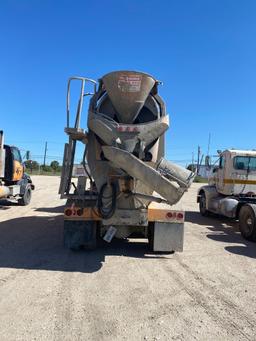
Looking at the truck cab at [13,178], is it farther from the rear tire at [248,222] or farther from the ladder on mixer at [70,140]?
the rear tire at [248,222]

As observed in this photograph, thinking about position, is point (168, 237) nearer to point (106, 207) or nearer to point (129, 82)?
point (106, 207)

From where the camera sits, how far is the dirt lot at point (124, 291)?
4.30 meters

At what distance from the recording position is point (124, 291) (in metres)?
5.63

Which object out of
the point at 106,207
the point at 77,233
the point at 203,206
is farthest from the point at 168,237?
the point at 203,206

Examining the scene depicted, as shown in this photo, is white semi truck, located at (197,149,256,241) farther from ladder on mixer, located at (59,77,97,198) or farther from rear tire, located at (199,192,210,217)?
ladder on mixer, located at (59,77,97,198)

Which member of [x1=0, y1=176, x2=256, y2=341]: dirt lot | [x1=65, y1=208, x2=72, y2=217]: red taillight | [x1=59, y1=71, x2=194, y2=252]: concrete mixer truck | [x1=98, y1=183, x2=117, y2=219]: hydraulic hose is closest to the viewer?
[x1=0, y1=176, x2=256, y2=341]: dirt lot

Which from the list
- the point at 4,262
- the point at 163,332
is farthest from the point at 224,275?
the point at 4,262

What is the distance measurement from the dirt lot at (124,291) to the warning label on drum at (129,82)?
330cm

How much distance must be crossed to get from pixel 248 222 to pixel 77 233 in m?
5.43

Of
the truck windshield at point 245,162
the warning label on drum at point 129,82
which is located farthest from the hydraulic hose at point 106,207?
the truck windshield at point 245,162

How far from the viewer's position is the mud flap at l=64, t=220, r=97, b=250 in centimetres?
780

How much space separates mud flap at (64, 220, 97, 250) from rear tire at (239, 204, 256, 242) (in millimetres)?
4799

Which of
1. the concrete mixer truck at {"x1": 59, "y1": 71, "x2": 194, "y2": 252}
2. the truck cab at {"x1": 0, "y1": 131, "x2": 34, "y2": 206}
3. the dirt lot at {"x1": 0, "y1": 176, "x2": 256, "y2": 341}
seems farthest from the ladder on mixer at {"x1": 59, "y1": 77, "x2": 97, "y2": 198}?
the truck cab at {"x1": 0, "y1": 131, "x2": 34, "y2": 206}

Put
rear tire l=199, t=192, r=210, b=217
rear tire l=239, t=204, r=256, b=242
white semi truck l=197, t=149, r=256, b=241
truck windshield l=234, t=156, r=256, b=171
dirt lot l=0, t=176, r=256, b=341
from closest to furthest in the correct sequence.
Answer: dirt lot l=0, t=176, r=256, b=341
rear tire l=239, t=204, r=256, b=242
white semi truck l=197, t=149, r=256, b=241
truck windshield l=234, t=156, r=256, b=171
rear tire l=199, t=192, r=210, b=217
